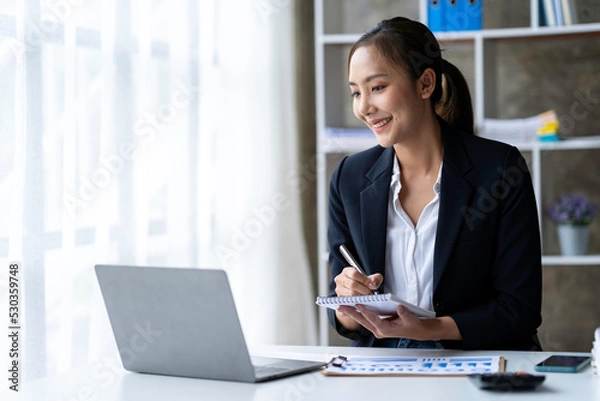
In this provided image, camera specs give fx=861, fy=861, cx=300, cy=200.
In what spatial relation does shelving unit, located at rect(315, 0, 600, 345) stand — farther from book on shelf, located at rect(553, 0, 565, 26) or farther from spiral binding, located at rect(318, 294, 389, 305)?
spiral binding, located at rect(318, 294, 389, 305)

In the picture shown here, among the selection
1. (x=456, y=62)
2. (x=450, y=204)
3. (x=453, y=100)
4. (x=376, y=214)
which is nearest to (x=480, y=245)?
(x=450, y=204)

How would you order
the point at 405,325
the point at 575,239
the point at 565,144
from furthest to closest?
the point at 575,239 < the point at 565,144 < the point at 405,325

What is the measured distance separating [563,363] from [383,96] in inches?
29.6

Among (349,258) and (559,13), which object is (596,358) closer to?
(349,258)

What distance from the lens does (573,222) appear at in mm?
3578

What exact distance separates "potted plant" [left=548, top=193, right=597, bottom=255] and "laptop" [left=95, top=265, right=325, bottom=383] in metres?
2.21

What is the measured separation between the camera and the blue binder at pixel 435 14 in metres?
3.49

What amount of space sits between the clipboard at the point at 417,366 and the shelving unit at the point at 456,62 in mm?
1880

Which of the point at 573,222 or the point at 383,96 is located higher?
the point at 383,96

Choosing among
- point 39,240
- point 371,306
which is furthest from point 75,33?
point 371,306

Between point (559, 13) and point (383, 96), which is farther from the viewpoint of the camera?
point (559, 13)

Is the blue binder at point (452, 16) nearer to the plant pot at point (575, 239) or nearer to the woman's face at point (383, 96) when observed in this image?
the plant pot at point (575, 239)

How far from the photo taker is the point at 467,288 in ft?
6.48

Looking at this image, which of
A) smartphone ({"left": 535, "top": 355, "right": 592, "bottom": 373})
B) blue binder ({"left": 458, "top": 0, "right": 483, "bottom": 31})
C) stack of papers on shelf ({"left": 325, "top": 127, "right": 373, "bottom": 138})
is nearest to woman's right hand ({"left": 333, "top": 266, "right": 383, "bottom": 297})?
smartphone ({"left": 535, "top": 355, "right": 592, "bottom": 373})
